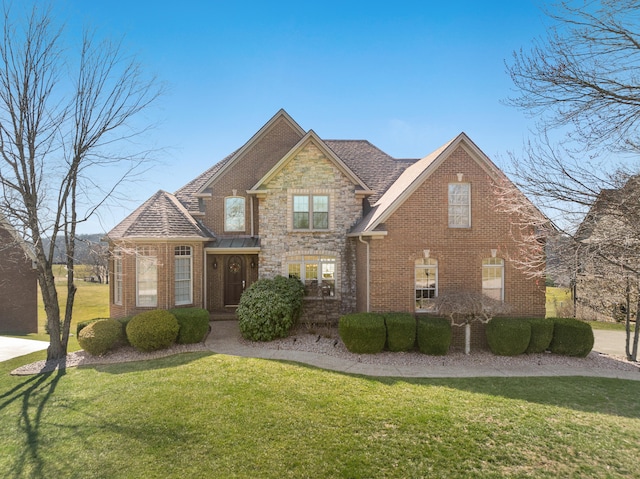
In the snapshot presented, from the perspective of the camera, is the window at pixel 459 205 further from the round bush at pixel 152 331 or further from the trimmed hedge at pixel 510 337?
the round bush at pixel 152 331

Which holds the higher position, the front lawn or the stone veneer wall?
the stone veneer wall

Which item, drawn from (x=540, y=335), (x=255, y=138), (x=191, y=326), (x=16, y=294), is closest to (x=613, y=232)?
(x=540, y=335)

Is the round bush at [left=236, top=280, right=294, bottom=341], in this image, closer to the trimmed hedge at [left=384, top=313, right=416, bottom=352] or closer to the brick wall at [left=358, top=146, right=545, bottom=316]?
the brick wall at [left=358, top=146, right=545, bottom=316]

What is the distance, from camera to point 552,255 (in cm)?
721

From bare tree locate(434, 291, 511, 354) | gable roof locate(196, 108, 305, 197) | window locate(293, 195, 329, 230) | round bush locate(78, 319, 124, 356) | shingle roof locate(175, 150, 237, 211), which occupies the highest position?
gable roof locate(196, 108, 305, 197)

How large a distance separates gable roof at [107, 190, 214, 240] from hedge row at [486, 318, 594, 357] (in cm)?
1259

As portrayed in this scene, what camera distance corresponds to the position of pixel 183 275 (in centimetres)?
1433

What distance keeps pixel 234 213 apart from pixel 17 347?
10.7m

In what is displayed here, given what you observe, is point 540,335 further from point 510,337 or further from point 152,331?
point 152,331

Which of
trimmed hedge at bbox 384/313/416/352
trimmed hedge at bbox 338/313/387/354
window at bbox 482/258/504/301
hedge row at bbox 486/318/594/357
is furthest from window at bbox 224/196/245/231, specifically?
hedge row at bbox 486/318/594/357

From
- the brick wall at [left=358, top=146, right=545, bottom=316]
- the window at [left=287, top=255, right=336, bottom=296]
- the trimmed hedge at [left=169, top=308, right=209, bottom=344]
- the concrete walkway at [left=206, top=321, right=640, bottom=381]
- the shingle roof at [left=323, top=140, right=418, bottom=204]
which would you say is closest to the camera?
the concrete walkway at [left=206, top=321, right=640, bottom=381]

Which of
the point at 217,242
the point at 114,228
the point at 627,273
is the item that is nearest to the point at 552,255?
the point at 627,273

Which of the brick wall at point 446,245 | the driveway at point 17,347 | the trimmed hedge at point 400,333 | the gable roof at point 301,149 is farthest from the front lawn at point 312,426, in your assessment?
the gable roof at point 301,149

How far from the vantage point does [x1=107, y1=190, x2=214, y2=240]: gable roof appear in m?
13.6
